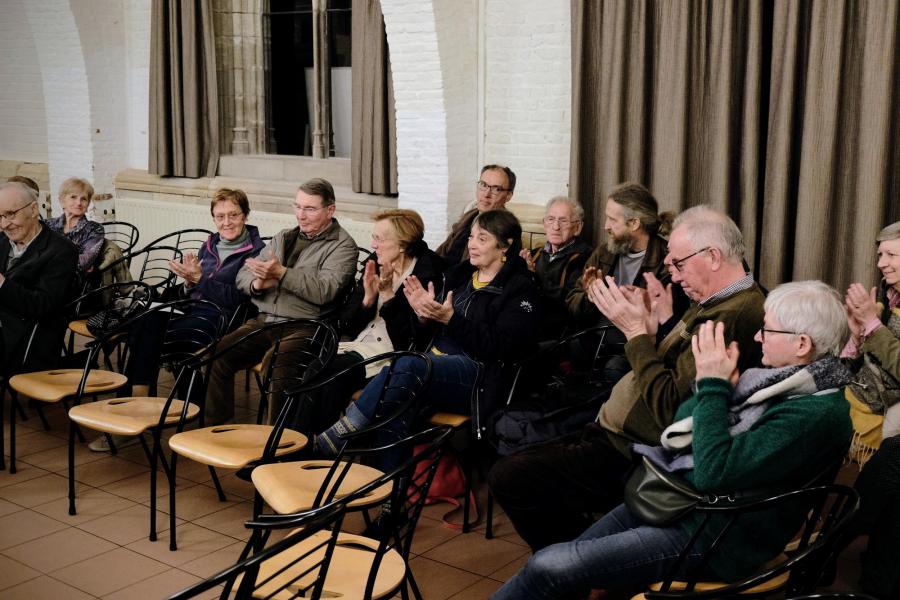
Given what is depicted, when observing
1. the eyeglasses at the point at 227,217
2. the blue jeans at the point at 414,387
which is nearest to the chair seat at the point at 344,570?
the blue jeans at the point at 414,387

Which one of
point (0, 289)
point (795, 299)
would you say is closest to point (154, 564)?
point (0, 289)

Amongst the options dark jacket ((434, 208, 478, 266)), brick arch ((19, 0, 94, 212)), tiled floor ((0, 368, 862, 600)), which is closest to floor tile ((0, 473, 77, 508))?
tiled floor ((0, 368, 862, 600))

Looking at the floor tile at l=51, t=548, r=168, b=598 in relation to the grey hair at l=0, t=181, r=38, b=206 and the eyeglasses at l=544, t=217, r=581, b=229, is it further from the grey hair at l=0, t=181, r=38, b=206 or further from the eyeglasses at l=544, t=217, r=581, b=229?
the eyeglasses at l=544, t=217, r=581, b=229

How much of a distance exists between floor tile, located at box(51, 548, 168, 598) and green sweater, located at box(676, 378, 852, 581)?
6.29ft

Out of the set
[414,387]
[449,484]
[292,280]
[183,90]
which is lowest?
[449,484]

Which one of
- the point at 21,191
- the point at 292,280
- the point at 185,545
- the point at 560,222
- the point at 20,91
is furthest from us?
the point at 20,91

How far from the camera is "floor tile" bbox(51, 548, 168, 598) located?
10.9 feet

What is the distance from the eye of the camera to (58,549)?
3.62m

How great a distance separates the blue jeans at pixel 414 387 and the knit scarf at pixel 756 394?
4.05 feet

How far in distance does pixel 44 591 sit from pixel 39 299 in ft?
6.01

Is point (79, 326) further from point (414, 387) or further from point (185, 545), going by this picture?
point (414, 387)

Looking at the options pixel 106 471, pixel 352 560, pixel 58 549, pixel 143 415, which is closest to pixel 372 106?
pixel 106 471

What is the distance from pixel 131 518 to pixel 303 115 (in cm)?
444

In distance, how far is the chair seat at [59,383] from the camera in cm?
422
